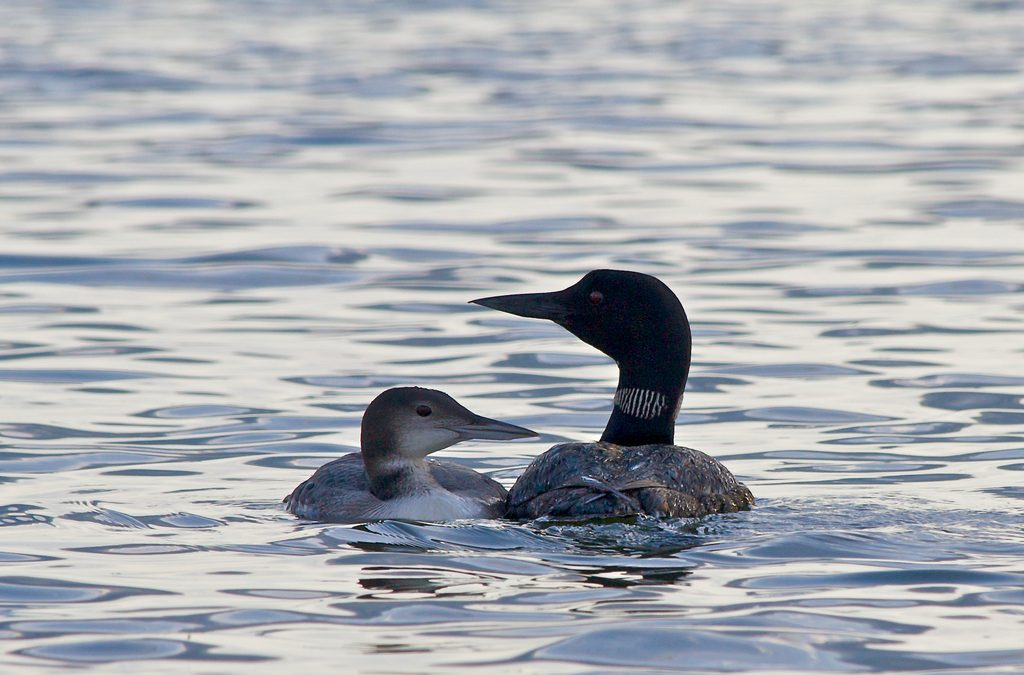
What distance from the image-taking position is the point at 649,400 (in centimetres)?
785

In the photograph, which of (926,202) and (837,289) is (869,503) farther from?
(926,202)

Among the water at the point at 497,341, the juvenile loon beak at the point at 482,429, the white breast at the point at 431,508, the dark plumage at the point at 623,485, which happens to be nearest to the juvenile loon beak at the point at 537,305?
the juvenile loon beak at the point at 482,429

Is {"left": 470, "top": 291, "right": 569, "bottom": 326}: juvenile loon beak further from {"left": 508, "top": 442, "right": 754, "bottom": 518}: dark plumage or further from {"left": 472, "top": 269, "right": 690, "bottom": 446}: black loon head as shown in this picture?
{"left": 508, "top": 442, "right": 754, "bottom": 518}: dark plumage

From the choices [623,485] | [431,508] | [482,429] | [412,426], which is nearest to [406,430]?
[412,426]

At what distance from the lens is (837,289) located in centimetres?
1274

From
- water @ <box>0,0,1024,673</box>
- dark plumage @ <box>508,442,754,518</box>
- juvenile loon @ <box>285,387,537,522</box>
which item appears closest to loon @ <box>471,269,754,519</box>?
dark plumage @ <box>508,442,754,518</box>

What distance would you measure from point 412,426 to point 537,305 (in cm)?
79

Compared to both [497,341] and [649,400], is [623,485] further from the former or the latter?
[497,341]

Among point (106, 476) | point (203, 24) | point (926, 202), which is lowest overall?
point (106, 476)

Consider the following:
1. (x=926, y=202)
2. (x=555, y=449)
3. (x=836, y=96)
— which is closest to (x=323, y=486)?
(x=555, y=449)

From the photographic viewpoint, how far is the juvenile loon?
742cm

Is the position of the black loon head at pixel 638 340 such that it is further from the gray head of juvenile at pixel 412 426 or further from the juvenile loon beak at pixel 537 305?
the gray head of juvenile at pixel 412 426

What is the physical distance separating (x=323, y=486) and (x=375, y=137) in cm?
1300

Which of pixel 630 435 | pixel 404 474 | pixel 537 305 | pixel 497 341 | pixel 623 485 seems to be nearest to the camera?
pixel 623 485
